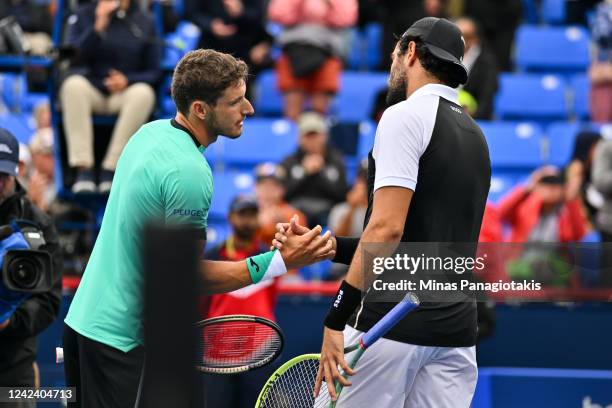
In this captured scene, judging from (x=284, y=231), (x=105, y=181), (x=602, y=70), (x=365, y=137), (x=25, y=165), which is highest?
(x=602, y=70)

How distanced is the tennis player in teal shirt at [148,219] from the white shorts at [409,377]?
1.35 feet

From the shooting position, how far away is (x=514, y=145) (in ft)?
36.3

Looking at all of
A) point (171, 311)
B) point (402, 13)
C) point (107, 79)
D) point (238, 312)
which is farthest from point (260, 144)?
point (171, 311)

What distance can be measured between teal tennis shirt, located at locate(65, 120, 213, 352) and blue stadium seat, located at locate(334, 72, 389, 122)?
768cm

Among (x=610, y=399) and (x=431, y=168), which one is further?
(x=610, y=399)

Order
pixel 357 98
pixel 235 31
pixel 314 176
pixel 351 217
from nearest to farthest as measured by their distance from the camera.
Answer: pixel 351 217 → pixel 314 176 → pixel 235 31 → pixel 357 98

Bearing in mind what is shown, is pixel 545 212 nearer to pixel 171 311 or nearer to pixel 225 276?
pixel 225 276

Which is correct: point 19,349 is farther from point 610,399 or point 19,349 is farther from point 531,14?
point 531,14

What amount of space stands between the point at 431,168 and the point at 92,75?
507 cm

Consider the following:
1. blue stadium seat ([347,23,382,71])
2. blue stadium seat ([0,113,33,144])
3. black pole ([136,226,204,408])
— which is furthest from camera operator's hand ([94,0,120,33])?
black pole ([136,226,204,408])

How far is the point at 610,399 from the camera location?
7254 millimetres

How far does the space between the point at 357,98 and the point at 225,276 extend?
308 inches

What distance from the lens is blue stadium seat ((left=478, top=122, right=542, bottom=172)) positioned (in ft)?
36.2

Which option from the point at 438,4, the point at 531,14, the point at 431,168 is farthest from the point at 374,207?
the point at 531,14
